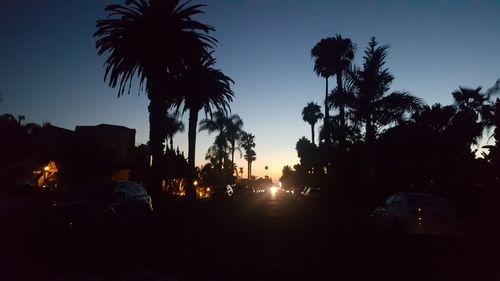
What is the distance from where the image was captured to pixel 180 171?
2795 inches

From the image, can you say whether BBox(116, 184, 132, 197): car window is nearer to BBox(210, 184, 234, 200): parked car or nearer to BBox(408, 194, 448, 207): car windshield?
BBox(408, 194, 448, 207): car windshield

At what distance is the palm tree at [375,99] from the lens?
3594 cm

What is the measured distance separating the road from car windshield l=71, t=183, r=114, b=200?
1.24 meters

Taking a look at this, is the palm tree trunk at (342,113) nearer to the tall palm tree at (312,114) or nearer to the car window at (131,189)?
the car window at (131,189)

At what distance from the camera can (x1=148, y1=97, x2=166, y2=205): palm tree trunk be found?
27.4 m

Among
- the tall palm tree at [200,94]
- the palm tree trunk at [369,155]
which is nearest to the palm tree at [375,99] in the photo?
the palm tree trunk at [369,155]

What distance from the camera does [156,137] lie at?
2744 cm

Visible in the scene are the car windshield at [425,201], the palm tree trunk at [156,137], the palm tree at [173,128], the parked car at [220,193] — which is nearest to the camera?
the car windshield at [425,201]

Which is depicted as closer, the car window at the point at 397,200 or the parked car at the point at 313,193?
the car window at the point at 397,200

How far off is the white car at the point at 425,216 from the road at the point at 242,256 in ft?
1.41

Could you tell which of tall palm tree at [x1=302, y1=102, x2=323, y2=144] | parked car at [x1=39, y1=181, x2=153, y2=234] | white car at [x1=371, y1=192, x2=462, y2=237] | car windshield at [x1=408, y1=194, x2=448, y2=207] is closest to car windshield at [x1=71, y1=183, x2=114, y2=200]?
parked car at [x1=39, y1=181, x2=153, y2=234]

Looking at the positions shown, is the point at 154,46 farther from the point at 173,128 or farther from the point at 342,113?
the point at 173,128

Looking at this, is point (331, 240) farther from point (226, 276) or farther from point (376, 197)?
point (376, 197)

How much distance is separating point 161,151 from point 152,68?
4.67 metres
